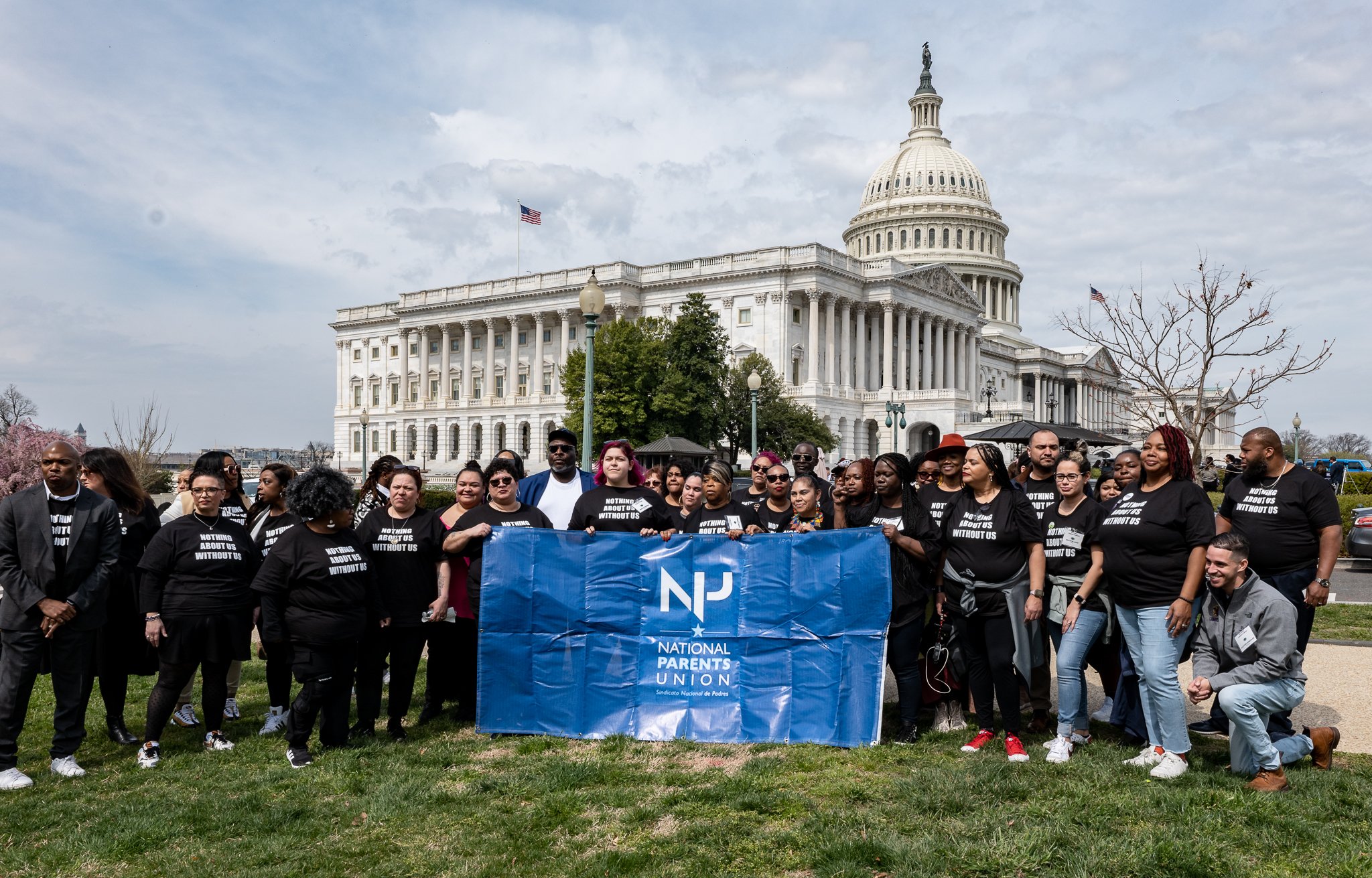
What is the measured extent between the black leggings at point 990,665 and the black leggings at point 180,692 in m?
5.79

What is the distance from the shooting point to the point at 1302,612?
7.60 meters

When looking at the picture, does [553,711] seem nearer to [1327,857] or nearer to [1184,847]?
[1184,847]

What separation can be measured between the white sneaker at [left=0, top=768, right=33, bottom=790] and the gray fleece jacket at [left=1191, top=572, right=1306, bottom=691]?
322 inches

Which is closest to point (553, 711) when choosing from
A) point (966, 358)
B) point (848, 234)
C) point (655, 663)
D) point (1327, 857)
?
point (655, 663)

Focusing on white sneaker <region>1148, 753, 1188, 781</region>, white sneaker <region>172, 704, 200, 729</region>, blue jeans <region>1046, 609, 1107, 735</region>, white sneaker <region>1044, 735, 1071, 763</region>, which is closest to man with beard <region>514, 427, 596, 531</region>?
white sneaker <region>172, 704, 200, 729</region>

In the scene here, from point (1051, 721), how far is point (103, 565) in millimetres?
7763

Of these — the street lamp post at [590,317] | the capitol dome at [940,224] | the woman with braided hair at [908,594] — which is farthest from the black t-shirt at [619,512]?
the capitol dome at [940,224]

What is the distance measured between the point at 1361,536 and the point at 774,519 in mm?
18110

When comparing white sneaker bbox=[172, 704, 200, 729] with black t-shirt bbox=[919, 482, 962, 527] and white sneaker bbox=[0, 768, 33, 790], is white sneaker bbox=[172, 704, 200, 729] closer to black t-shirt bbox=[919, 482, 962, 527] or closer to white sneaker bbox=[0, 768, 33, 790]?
white sneaker bbox=[0, 768, 33, 790]

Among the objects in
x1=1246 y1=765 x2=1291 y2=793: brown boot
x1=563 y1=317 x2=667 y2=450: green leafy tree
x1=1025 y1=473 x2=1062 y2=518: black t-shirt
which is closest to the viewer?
x1=1246 y1=765 x2=1291 y2=793: brown boot

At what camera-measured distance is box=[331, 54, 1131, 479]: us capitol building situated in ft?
260

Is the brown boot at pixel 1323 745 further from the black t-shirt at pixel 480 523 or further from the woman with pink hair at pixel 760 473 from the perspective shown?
the black t-shirt at pixel 480 523

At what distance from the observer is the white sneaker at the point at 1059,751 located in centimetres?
707

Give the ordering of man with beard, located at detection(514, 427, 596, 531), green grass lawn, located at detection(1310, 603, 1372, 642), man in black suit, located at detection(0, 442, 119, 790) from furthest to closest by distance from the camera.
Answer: green grass lawn, located at detection(1310, 603, 1372, 642)
man with beard, located at detection(514, 427, 596, 531)
man in black suit, located at detection(0, 442, 119, 790)
